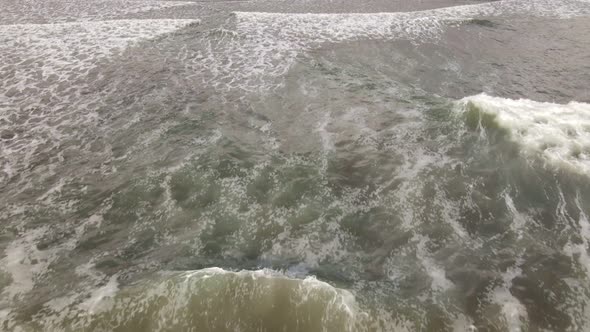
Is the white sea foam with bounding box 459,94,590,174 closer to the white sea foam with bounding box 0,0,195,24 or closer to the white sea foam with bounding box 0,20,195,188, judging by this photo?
the white sea foam with bounding box 0,20,195,188

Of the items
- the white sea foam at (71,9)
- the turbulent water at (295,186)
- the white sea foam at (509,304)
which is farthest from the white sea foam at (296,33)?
the white sea foam at (509,304)

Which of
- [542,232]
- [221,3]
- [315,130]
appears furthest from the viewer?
[221,3]

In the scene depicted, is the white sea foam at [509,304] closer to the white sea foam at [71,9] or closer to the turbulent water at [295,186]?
the turbulent water at [295,186]

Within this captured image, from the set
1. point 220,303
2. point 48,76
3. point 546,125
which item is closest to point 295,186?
point 220,303

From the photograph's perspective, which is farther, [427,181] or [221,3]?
[221,3]

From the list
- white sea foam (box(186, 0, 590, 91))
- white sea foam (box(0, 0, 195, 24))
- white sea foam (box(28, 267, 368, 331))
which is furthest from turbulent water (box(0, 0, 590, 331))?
white sea foam (box(0, 0, 195, 24))

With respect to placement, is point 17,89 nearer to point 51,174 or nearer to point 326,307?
point 51,174

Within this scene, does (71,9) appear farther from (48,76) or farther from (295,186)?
(295,186)

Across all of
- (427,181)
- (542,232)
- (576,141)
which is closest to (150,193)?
(427,181)
